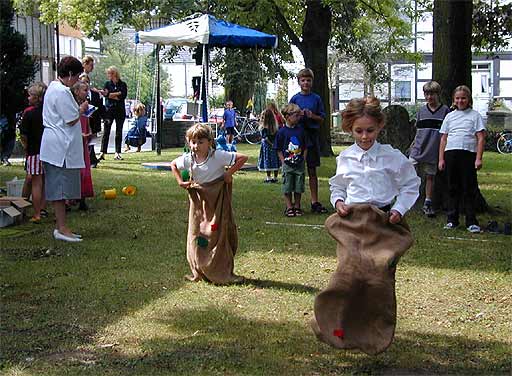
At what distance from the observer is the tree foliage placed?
43.5ft

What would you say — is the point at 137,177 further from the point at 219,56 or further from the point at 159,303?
the point at 219,56

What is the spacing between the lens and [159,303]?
685 centimetres

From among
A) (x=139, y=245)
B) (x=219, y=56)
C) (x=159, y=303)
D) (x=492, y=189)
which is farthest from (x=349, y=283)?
(x=219, y=56)

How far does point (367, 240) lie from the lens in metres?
5.21

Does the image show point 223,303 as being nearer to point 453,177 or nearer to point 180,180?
point 180,180

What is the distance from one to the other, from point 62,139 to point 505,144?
2035 centimetres

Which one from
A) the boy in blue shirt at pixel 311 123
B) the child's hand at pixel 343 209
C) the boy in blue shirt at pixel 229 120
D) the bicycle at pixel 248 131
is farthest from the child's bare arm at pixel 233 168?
the bicycle at pixel 248 131

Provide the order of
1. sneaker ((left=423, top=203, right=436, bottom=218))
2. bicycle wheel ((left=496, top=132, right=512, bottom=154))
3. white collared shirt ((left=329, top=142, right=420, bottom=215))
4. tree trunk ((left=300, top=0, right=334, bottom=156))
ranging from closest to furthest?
white collared shirt ((left=329, top=142, right=420, bottom=215)) < sneaker ((left=423, top=203, right=436, bottom=218)) < tree trunk ((left=300, top=0, right=334, bottom=156)) < bicycle wheel ((left=496, top=132, right=512, bottom=154))

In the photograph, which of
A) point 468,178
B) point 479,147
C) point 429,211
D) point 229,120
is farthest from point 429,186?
point 229,120

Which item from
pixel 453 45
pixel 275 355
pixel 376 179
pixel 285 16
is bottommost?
pixel 275 355

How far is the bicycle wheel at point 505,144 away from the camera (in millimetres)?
27047

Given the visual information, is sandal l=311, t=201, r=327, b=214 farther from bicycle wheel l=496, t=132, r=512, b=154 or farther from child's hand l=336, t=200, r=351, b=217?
bicycle wheel l=496, t=132, r=512, b=154

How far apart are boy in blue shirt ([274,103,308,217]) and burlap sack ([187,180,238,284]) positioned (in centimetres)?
385

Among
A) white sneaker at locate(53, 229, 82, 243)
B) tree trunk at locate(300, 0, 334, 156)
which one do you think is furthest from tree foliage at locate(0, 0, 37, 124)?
tree trunk at locate(300, 0, 334, 156)
